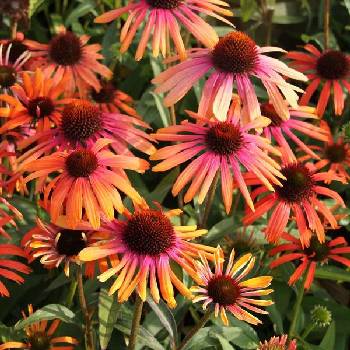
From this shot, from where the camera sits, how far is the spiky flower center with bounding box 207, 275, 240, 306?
1386 millimetres

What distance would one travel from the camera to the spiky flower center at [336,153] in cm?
226

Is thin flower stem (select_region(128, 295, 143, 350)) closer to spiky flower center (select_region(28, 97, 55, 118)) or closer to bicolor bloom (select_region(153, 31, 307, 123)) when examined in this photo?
bicolor bloom (select_region(153, 31, 307, 123))

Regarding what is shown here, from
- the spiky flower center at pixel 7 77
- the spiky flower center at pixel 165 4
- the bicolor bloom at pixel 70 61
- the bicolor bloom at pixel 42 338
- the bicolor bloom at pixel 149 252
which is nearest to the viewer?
the bicolor bloom at pixel 149 252

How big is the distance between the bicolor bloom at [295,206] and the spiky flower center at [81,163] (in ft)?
1.54

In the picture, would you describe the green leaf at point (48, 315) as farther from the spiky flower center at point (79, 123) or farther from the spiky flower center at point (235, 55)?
the spiky flower center at point (235, 55)

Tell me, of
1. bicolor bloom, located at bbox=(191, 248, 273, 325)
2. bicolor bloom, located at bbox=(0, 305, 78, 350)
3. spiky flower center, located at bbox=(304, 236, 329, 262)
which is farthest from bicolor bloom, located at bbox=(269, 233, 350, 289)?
bicolor bloom, located at bbox=(0, 305, 78, 350)

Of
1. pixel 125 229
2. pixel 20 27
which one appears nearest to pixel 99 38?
pixel 20 27

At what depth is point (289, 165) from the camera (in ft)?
5.96

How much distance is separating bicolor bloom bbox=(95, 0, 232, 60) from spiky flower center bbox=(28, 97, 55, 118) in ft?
0.95

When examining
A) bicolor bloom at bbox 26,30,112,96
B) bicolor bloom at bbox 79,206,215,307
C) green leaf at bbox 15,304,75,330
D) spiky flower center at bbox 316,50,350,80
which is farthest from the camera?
spiky flower center at bbox 316,50,350,80

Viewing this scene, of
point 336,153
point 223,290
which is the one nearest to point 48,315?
point 223,290

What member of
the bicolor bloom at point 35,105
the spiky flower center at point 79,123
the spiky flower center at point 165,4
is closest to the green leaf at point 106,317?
the spiky flower center at point 79,123

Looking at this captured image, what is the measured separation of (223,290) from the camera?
4.56 feet

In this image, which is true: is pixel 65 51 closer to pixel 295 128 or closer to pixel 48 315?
pixel 295 128
